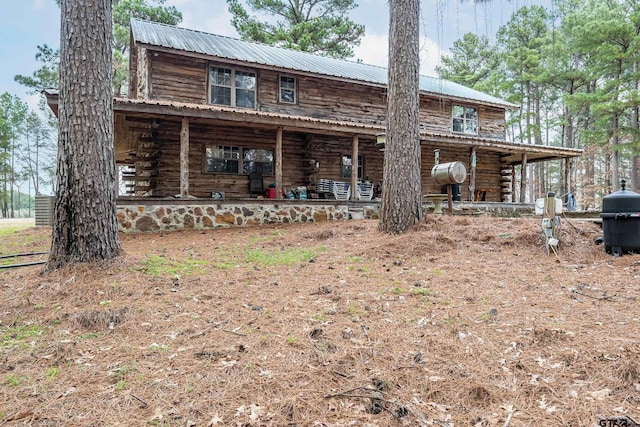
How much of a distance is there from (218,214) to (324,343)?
286 inches

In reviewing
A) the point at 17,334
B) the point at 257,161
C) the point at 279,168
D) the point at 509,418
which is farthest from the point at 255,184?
the point at 509,418

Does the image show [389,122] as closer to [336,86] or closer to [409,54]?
[409,54]

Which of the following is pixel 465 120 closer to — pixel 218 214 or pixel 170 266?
pixel 218 214

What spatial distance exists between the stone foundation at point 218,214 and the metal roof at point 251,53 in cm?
Result: 493

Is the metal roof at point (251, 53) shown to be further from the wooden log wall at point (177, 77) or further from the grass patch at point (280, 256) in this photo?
the grass patch at point (280, 256)

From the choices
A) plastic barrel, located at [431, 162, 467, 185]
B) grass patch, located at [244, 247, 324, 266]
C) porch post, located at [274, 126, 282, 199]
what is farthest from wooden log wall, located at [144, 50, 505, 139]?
grass patch, located at [244, 247, 324, 266]

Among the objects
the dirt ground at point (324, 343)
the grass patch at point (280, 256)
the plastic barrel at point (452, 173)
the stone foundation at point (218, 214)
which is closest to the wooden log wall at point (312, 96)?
the stone foundation at point (218, 214)

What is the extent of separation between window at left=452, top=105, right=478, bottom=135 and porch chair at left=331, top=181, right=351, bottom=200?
656cm

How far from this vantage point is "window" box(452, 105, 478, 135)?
643 inches

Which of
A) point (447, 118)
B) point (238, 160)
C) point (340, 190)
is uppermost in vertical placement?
point (447, 118)

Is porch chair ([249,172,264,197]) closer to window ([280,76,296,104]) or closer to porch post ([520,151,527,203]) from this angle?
window ([280,76,296,104])

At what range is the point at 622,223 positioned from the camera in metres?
5.18

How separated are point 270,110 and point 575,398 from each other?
12.1m

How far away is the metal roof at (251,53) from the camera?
457 inches
